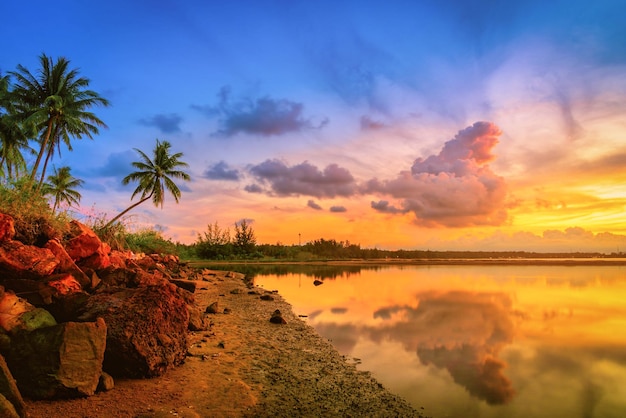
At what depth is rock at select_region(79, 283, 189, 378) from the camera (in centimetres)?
548

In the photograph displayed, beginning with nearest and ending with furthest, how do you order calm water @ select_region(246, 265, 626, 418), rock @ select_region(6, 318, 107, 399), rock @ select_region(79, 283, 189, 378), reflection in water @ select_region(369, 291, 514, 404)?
rock @ select_region(6, 318, 107, 399)
rock @ select_region(79, 283, 189, 378)
calm water @ select_region(246, 265, 626, 418)
reflection in water @ select_region(369, 291, 514, 404)

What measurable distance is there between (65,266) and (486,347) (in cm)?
988

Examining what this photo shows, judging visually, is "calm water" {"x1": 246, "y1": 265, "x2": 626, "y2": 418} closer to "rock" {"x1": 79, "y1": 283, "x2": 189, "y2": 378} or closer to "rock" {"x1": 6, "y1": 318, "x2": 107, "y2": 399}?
"rock" {"x1": 79, "y1": 283, "x2": 189, "y2": 378}

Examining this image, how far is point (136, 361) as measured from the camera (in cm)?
550

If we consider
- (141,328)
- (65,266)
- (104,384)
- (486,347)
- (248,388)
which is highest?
(65,266)

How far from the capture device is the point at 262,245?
57.1 m

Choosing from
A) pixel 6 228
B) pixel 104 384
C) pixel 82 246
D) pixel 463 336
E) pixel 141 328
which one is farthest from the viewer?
pixel 463 336

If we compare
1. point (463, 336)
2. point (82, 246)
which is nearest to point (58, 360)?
point (82, 246)

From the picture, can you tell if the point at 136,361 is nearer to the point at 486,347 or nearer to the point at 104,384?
the point at 104,384

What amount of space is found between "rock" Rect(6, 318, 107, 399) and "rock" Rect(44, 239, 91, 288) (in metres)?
3.21

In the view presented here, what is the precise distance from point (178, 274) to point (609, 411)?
59.7 feet

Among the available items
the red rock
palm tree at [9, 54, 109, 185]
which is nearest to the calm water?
the red rock

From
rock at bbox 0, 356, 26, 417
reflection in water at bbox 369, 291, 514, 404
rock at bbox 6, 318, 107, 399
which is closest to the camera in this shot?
rock at bbox 0, 356, 26, 417

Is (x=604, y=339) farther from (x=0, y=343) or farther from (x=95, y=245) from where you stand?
(x=95, y=245)
